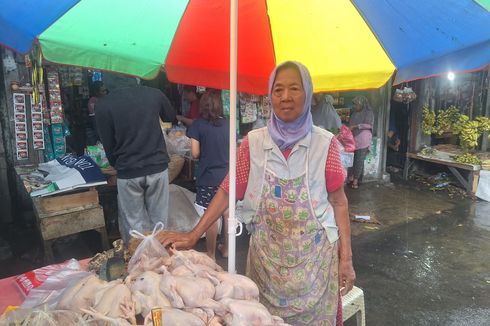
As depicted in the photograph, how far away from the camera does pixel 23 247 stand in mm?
4727

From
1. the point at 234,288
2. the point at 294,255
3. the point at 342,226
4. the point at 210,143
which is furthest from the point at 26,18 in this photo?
the point at 210,143

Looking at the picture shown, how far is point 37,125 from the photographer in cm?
505

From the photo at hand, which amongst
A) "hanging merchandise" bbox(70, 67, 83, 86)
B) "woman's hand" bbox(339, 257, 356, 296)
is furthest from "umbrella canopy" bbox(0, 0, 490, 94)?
"hanging merchandise" bbox(70, 67, 83, 86)

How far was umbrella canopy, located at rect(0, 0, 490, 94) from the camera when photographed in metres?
1.68

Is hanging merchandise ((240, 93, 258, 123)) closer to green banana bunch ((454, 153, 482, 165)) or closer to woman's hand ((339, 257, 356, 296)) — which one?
green banana bunch ((454, 153, 482, 165))

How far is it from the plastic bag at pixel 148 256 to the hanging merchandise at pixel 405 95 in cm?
714

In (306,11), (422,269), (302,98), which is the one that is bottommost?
(422,269)

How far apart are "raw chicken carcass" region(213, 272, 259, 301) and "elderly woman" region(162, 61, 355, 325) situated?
43 centimetres

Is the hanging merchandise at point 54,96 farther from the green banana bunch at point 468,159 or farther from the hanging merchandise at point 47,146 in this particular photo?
the green banana bunch at point 468,159

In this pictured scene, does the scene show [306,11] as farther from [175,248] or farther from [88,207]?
[88,207]

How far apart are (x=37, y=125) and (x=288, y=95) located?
414 cm

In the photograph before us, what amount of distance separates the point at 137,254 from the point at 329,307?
111cm

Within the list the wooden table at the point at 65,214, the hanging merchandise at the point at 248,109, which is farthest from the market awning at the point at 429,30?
the hanging merchandise at the point at 248,109

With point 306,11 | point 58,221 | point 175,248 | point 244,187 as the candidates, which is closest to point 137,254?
point 175,248
